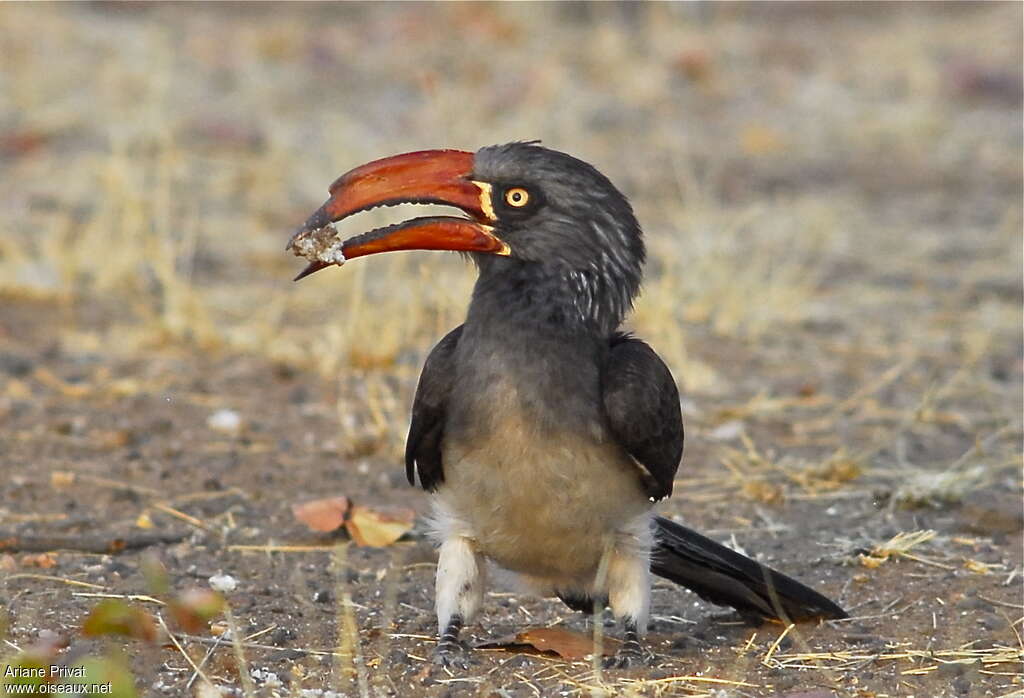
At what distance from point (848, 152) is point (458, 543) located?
912 centimetres

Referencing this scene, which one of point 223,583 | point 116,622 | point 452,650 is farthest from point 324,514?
point 116,622

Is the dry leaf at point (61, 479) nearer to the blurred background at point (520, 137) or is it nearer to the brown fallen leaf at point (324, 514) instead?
the brown fallen leaf at point (324, 514)

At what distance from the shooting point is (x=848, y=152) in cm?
1291

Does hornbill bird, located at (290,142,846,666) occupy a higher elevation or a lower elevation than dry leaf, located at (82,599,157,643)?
higher

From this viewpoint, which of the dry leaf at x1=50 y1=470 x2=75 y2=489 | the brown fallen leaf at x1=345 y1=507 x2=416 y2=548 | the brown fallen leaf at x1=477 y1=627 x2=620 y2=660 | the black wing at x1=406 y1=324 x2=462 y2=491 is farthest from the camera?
the dry leaf at x1=50 y1=470 x2=75 y2=489

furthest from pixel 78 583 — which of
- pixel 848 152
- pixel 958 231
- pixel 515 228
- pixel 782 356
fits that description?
pixel 848 152

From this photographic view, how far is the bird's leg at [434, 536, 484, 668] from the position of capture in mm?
4477

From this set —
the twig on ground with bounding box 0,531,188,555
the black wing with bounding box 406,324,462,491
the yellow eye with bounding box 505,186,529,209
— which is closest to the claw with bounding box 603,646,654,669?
the black wing with bounding box 406,324,462,491

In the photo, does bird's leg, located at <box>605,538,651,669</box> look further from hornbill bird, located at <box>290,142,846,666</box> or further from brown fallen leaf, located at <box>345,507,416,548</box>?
brown fallen leaf, located at <box>345,507,416,548</box>

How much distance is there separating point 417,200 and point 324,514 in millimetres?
1560

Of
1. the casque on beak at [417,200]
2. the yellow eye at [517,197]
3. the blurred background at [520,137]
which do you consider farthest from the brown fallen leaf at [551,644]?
the blurred background at [520,137]

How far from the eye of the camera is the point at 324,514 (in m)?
5.50

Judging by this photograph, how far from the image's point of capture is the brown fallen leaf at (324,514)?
548 cm

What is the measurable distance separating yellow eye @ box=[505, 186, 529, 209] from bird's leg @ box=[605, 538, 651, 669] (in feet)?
3.17
